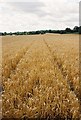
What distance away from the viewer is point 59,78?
24.0 ft

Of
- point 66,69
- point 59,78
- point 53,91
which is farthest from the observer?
point 66,69

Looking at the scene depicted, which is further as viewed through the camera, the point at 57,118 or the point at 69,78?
the point at 69,78

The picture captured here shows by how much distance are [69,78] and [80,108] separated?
8.29 ft

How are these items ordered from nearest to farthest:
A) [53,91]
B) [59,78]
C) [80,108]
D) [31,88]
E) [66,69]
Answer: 1. [80,108]
2. [53,91]
3. [31,88]
4. [59,78]
5. [66,69]

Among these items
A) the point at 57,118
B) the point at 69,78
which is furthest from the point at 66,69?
the point at 57,118

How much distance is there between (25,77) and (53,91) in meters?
1.70

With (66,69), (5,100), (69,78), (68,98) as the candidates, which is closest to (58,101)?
(68,98)

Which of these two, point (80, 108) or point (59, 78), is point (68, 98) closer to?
point (80, 108)

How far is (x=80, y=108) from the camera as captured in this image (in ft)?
17.5

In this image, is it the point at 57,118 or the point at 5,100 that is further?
the point at 5,100

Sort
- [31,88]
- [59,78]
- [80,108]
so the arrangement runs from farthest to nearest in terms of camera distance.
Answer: [59,78] < [31,88] < [80,108]

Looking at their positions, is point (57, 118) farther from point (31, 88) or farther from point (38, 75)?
point (38, 75)

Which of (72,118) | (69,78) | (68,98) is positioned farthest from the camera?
(69,78)

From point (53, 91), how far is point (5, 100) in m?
0.99
